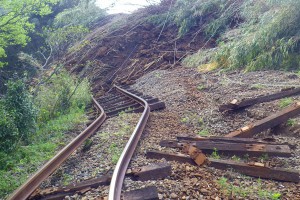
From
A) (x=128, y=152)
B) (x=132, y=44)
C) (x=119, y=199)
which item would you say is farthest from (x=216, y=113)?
(x=132, y=44)

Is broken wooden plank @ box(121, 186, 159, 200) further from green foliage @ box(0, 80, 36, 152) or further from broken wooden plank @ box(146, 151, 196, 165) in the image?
green foliage @ box(0, 80, 36, 152)

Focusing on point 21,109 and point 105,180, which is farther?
point 21,109

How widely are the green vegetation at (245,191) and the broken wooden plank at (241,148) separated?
36.5 inches

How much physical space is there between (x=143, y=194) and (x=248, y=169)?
1.66 metres

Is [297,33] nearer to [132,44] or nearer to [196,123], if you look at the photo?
[196,123]

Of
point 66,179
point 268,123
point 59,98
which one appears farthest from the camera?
point 59,98

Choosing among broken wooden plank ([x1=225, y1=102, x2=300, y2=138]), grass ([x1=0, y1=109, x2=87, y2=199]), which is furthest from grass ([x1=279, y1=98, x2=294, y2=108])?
grass ([x1=0, y1=109, x2=87, y2=199])

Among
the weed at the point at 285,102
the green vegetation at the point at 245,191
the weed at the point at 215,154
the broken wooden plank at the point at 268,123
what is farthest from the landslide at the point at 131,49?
the green vegetation at the point at 245,191

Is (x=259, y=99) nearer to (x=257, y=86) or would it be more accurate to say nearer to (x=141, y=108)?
(x=257, y=86)

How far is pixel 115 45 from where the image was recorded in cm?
2228

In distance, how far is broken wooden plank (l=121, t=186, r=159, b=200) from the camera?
12.2 feet

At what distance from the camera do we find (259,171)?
4.58 meters

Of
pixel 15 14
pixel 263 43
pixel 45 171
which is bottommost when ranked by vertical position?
pixel 45 171

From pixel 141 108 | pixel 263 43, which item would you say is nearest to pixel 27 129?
pixel 141 108
